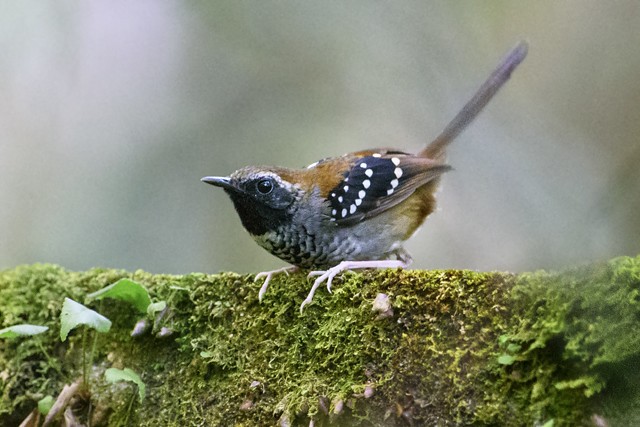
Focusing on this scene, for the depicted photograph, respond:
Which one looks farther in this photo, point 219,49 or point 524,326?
point 219,49

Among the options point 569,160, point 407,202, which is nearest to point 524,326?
point 407,202

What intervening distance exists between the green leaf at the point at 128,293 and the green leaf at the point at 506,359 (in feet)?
5.13

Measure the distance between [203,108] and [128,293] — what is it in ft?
14.7

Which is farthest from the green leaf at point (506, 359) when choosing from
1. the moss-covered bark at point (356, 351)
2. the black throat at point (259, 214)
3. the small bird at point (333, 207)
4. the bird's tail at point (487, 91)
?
the bird's tail at point (487, 91)

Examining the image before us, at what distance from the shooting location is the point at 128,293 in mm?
2820

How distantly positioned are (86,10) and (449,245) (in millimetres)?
4461

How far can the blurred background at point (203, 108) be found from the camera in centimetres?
552

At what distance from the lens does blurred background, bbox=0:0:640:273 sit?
552 centimetres

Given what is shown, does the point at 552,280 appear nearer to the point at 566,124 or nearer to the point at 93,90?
the point at 566,124

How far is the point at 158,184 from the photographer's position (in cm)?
Result: 682

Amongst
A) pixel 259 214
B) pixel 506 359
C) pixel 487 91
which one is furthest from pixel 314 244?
pixel 487 91

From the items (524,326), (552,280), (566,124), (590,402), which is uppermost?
(566,124)

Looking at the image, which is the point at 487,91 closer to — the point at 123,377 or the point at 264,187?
the point at 264,187

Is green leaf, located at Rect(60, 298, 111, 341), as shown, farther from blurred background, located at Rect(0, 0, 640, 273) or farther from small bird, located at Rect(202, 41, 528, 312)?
blurred background, located at Rect(0, 0, 640, 273)
